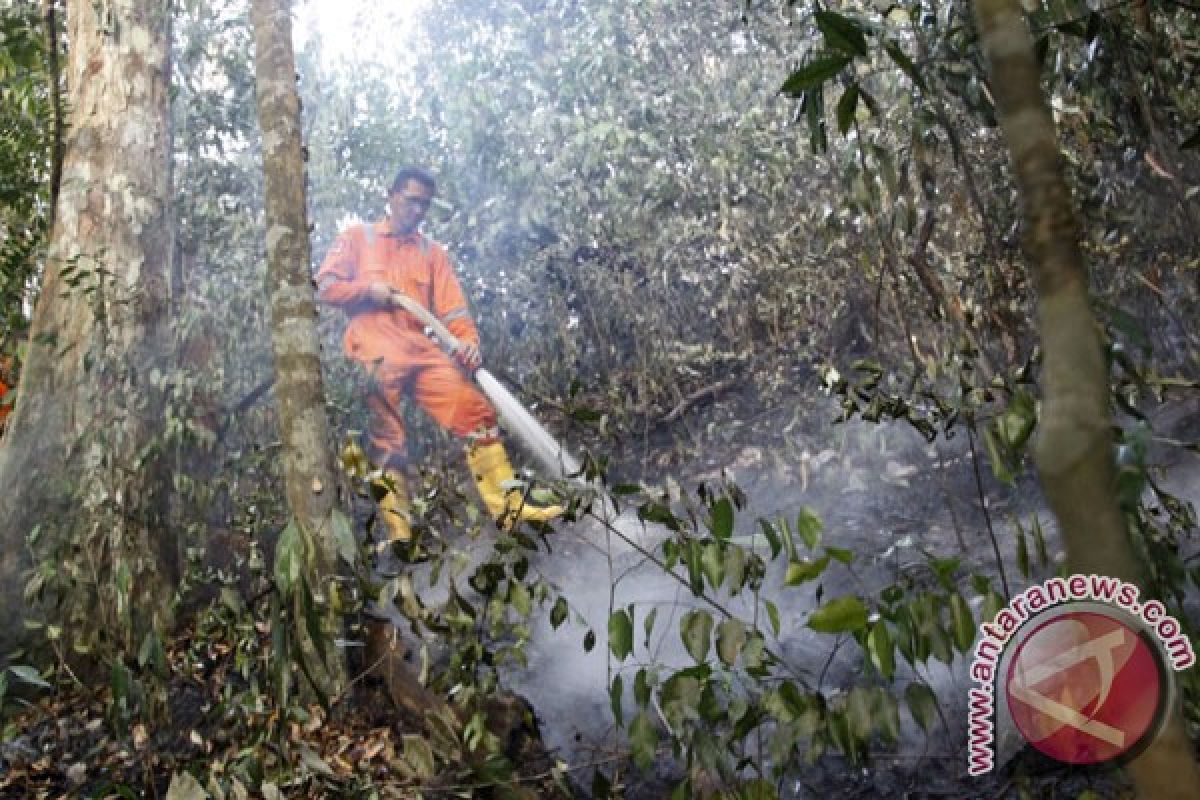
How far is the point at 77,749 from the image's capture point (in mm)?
2057

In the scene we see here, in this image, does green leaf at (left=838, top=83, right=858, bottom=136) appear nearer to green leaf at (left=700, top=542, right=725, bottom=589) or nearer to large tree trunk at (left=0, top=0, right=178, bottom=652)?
green leaf at (left=700, top=542, right=725, bottom=589)

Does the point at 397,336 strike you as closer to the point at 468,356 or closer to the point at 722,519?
the point at 468,356

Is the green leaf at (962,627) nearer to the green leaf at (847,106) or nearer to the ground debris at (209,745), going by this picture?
the green leaf at (847,106)

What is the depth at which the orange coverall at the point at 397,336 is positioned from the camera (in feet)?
11.1

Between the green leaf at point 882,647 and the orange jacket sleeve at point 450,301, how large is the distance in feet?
8.29

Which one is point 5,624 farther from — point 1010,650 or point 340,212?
point 1010,650

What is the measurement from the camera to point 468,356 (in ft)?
11.2

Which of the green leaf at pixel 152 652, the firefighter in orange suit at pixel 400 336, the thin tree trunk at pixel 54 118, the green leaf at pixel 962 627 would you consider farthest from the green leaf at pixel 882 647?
the thin tree trunk at pixel 54 118

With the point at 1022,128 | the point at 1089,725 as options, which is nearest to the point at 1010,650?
Result: the point at 1089,725

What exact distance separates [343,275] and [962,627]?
2.75m

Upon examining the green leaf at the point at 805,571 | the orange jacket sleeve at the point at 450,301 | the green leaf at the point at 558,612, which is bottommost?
the green leaf at the point at 805,571

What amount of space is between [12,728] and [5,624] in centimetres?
38

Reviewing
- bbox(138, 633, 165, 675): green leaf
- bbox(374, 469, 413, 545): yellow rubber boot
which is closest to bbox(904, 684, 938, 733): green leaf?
bbox(138, 633, 165, 675): green leaf

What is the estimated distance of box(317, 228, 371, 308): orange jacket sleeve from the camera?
344 centimetres
